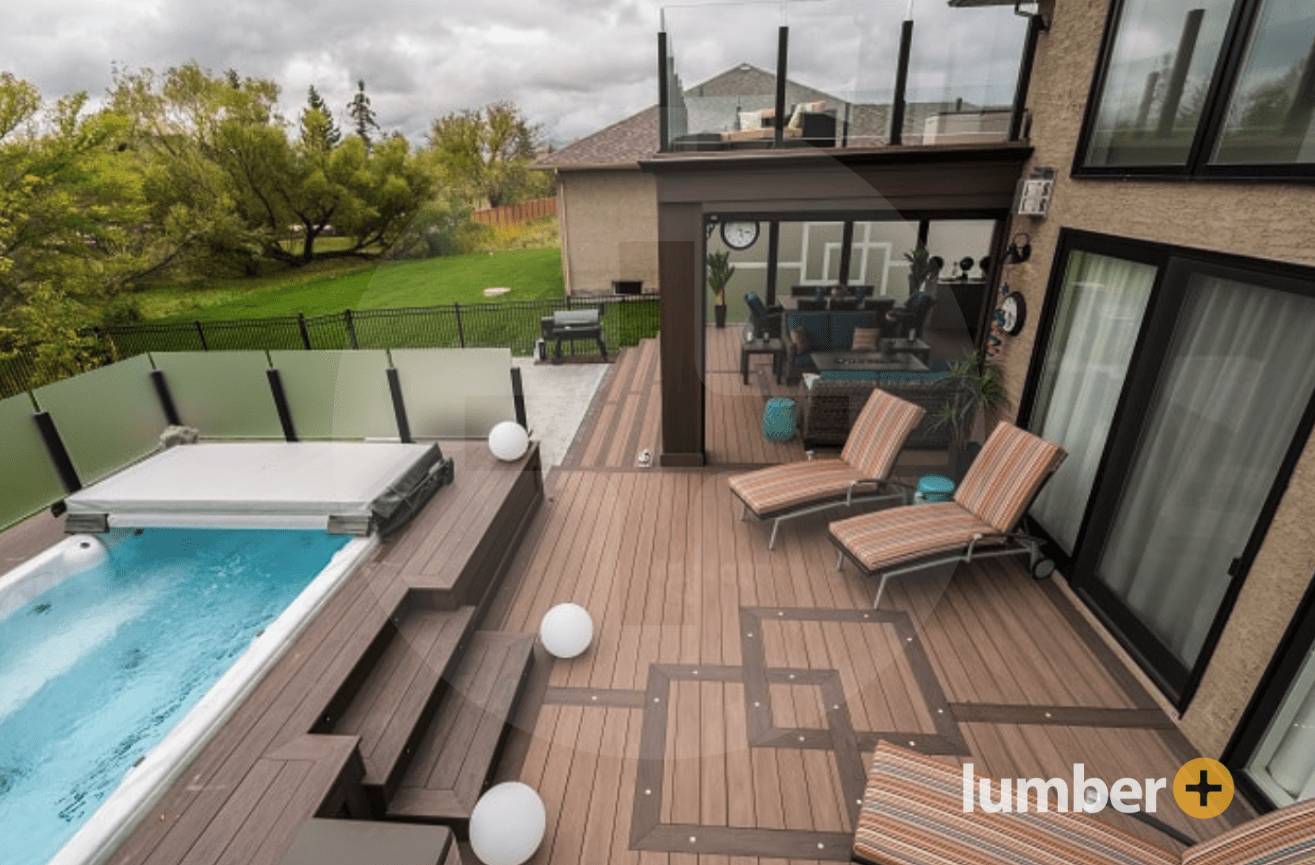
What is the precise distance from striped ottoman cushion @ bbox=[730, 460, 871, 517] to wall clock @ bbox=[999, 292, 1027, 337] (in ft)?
6.77

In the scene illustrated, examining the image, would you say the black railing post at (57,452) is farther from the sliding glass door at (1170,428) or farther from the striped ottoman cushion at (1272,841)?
the sliding glass door at (1170,428)

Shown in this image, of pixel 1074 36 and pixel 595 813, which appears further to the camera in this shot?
pixel 1074 36

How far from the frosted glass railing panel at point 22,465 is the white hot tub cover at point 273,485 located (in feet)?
3.02

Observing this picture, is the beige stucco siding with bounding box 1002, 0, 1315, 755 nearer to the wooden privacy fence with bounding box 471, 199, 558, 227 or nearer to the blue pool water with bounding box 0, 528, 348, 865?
the blue pool water with bounding box 0, 528, 348, 865

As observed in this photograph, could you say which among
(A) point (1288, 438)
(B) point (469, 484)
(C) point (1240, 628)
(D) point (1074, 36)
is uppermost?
(D) point (1074, 36)

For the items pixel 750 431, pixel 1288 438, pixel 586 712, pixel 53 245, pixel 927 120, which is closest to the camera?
pixel 1288 438

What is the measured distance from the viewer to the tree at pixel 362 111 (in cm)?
5975

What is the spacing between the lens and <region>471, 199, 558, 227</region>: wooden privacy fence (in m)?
30.4

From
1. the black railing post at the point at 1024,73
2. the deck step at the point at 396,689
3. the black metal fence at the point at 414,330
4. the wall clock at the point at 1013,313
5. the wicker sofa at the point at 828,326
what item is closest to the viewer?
the deck step at the point at 396,689

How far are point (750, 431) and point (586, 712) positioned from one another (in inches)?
197

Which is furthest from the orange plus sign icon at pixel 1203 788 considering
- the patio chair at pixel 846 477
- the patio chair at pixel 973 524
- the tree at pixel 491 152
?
the tree at pixel 491 152

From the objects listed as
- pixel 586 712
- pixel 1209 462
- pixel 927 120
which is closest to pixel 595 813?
pixel 586 712

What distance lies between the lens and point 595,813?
3309 mm

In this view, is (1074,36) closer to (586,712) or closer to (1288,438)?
(1288,438)
